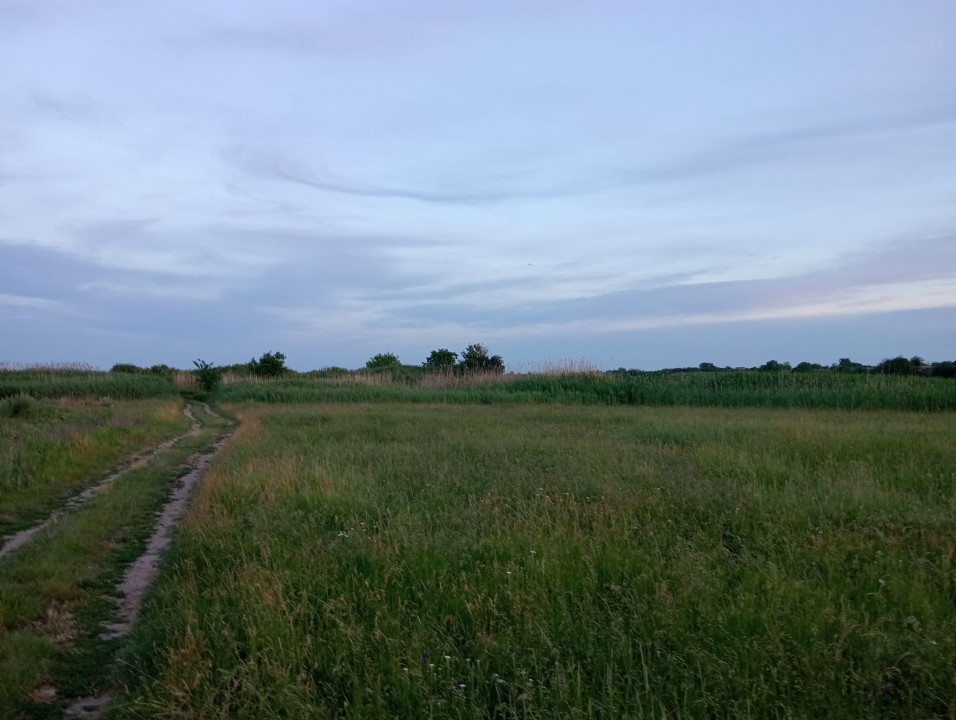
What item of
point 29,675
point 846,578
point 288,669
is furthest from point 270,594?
point 846,578

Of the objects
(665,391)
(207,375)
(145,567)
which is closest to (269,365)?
(207,375)

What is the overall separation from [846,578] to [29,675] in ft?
19.1

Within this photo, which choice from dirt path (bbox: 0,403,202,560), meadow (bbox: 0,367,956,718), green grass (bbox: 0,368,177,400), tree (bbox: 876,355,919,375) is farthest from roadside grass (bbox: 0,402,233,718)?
tree (bbox: 876,355,919,375)

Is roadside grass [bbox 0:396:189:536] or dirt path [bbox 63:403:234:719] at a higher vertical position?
roadside grass [bbox 0:396:189:536]

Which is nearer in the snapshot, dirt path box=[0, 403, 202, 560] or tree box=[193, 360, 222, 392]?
dirt path box=[0, 403, 202, 560]

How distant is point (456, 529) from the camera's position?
6641 mm

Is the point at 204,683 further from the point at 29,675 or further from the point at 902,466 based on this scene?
Answer: the point at 902,466

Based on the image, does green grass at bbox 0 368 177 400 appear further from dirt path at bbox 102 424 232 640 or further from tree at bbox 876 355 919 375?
tree at bbox 876 355 919 375

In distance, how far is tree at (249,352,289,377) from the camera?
50.4 m

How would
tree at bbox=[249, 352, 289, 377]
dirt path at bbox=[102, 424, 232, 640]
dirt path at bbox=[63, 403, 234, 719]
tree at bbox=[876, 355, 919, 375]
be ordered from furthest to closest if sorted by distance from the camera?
1. tree at bbox=[249, 352, 289, 377]
2. tree at bbox=[876, 355, 919, 375]
3. dirt path at bbox=[102, 424, 232, 640]
4. dirt path at bbox=[63, 403, 234, 719]

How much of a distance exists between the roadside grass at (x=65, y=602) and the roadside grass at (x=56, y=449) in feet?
3.06

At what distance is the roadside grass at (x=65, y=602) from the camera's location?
14.0ft

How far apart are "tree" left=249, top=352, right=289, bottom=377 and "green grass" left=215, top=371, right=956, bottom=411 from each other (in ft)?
33.1

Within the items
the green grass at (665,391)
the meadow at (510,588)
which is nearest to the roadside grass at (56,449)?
the meadow at (510,588)
